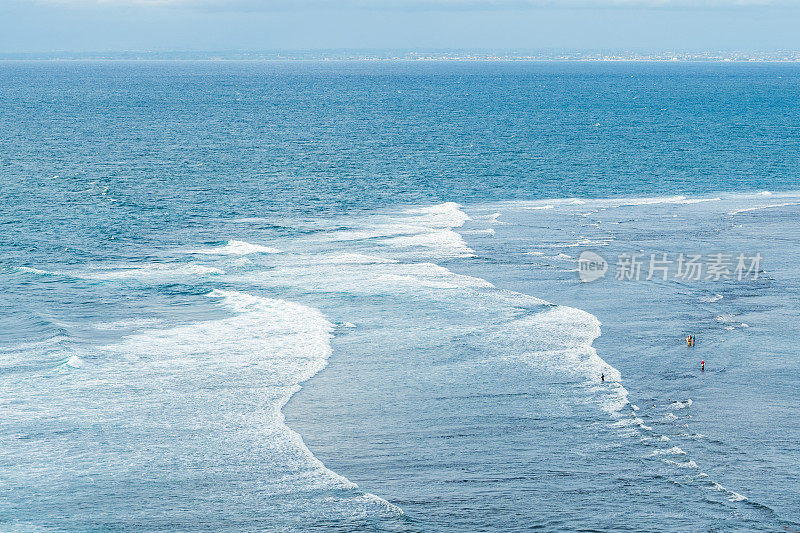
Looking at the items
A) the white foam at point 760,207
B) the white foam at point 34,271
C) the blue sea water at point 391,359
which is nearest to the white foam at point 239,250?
the blue sea water at point 391,359

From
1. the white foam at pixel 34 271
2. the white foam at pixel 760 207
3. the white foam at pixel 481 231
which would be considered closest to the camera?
the white foam at pixel 34 271

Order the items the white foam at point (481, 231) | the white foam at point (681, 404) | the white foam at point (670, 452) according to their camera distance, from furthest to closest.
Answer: the white foam at point (481, 231) < the white foam at point (681, 404) < the white foam at point (670, 452)

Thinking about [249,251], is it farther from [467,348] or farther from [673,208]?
[673,208]

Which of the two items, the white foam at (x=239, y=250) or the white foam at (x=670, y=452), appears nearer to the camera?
the white foam at (x=670, y=452)

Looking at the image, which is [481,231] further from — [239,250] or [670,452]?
[670,452]

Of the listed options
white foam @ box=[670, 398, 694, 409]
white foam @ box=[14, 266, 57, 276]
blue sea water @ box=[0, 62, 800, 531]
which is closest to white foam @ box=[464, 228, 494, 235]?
blue sea water @ box=[0, 62, 800, 531]

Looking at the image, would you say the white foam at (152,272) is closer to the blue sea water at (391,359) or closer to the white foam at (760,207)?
the blue sea water at (391,359)

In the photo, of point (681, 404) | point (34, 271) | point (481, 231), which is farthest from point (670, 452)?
point (34, 271)

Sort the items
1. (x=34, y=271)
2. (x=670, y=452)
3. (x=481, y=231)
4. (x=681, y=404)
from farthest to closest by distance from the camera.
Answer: (x=481, y=231) → (x=34, y=271) → (x=681, y=404) → (x=670, y=452)

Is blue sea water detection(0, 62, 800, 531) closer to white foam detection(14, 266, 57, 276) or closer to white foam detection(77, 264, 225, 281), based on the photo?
white foam detection(77, 264, 225, 281)
